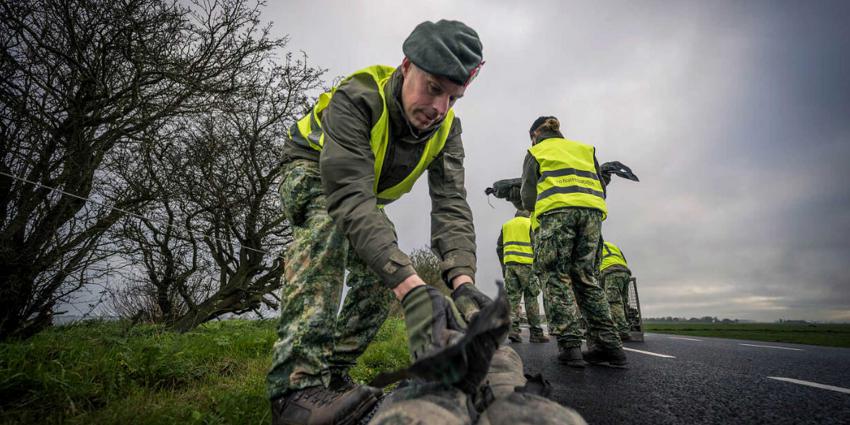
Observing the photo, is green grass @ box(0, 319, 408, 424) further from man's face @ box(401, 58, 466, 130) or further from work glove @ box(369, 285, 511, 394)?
man's face @ box(401, 58, 466, 130)

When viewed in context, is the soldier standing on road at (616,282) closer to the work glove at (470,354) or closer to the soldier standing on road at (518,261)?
the soldier standing on road at (518,261)

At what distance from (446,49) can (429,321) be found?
1108mm

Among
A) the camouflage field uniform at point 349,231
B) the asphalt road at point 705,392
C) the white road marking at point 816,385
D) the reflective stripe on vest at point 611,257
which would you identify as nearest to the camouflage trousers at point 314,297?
the camouflage field uniform at point 349,231

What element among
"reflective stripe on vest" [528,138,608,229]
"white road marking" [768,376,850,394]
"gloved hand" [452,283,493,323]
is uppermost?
"reflective stripe on vest" [528,138,608,229]

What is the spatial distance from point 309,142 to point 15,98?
304 centimetres

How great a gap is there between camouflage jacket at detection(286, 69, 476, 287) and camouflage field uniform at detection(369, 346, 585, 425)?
0.43m

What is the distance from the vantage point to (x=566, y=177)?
3865mm

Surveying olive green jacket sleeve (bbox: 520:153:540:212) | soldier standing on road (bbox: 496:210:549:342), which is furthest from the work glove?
soldier standing on road (bbox: 496:210:549:342)

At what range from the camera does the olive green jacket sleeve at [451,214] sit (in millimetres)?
1730

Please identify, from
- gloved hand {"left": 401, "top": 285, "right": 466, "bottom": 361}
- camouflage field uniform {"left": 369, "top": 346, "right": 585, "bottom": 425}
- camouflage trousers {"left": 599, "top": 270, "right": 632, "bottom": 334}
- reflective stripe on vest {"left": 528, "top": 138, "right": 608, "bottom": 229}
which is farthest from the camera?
camouflage trousers {"left": 599, "top": 270, "right": 632, "bottom": 334}

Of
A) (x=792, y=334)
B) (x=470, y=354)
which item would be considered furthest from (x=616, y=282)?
(x=792, y=334)

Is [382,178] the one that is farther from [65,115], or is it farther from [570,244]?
[65,115]

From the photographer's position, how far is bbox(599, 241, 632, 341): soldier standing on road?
683cm

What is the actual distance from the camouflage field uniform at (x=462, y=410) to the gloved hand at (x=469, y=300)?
1.12 ft
